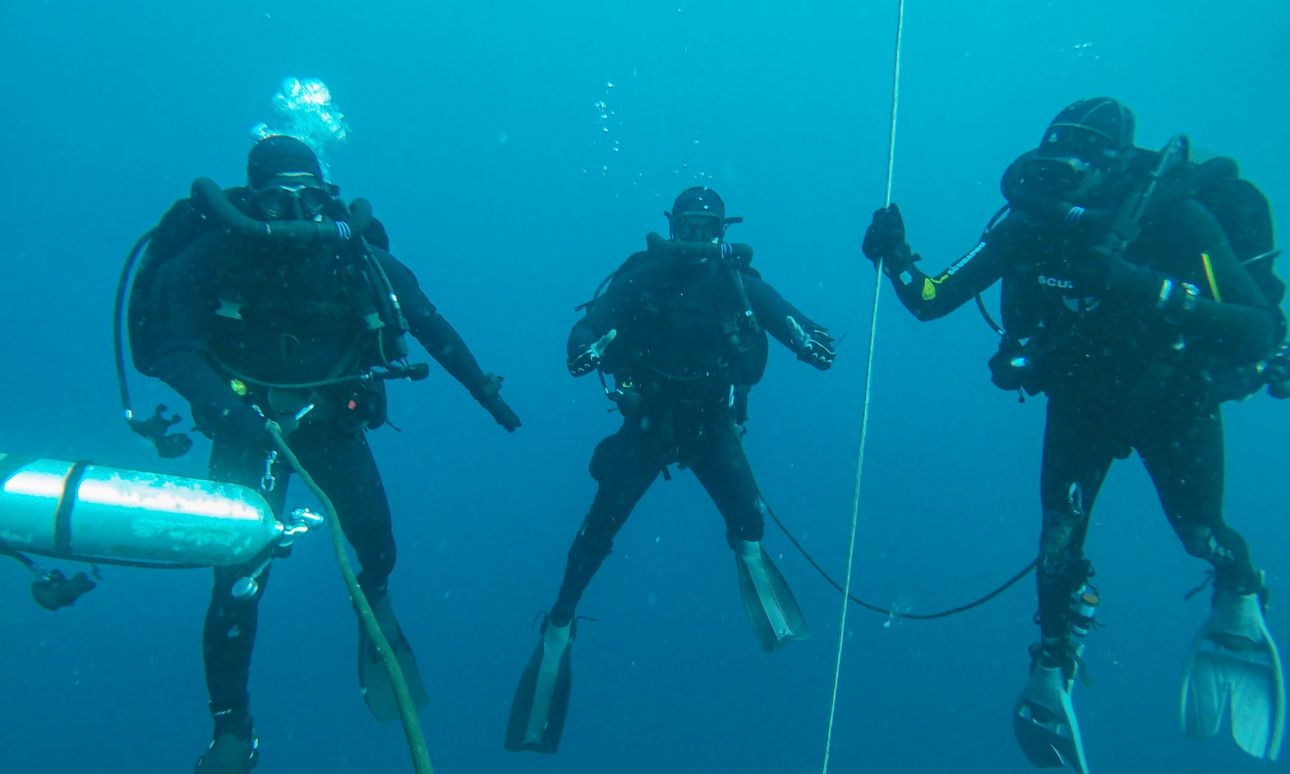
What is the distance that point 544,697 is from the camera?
552cm

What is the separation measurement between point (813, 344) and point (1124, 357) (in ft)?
5.90

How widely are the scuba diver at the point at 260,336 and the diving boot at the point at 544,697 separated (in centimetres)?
226

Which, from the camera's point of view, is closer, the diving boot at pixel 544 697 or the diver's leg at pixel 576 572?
the diver's leg at pixel 576 572

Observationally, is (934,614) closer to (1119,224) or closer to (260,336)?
(1119,224)

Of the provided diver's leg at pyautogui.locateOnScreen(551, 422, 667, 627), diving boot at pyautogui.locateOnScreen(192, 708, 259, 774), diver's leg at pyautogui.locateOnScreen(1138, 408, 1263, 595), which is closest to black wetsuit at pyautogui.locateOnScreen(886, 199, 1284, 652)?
diver's leg at pyautogui.locateOnScreen(1138, 408, 1263, 595)

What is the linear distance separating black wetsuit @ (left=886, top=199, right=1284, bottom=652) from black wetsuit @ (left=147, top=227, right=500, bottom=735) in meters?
3.20

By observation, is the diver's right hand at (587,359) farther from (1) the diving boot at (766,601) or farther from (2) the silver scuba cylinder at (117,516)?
(2) the silver scuba cylinder at (117,516)

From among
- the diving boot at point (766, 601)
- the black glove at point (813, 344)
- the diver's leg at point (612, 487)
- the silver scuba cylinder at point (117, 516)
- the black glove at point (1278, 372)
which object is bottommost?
the silver scuba cylinder at point (117, 516)

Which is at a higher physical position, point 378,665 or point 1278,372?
point 1278,372

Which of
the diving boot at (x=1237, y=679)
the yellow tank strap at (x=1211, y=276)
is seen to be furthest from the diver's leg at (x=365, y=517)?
the diving boot at (x=1237, y=679)

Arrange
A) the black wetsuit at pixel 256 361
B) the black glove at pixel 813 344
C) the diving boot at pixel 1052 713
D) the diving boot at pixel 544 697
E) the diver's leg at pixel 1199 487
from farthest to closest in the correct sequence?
the diving boot at pixel 544 697
the black glove at pixel 813 344
the diving boot at pixel 1052 713
the diver's leg at pixel 1199 487
the black wetsuit at pixel 256 361

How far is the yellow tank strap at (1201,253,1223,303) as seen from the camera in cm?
353

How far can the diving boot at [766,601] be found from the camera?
528 centimetres

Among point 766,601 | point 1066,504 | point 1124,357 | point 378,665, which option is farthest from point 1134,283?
point 378,665
